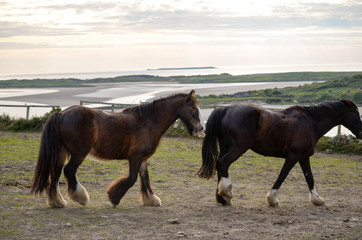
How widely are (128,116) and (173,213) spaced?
183 centimetres

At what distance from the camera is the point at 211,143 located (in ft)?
28.7

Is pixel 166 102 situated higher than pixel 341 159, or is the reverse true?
pixel 166 102

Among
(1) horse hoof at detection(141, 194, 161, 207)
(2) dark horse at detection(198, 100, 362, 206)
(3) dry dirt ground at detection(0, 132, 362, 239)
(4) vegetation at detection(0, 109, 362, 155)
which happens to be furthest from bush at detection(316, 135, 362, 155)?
(1) horse hoof at detection(141, 194, 161, 207)

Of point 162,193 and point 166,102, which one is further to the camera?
point 162,193

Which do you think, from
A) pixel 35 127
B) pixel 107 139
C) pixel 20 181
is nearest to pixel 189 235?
pixel 107 139

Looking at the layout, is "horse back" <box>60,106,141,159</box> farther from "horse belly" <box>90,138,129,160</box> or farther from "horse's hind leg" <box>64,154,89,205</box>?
"horse's hind leg" <box>64,154,89,205</box>

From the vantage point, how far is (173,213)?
7785 mm

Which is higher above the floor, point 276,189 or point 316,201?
point 276,189

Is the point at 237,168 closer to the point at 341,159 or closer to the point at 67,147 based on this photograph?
the point at 341,159

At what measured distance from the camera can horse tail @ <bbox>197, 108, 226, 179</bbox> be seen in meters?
8.66

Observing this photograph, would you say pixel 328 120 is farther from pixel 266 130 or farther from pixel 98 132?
pixel 98 132

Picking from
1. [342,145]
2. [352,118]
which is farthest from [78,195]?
[342,145]

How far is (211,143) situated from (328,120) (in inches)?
91.3

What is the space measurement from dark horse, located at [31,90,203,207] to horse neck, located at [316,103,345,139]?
7.83ft
